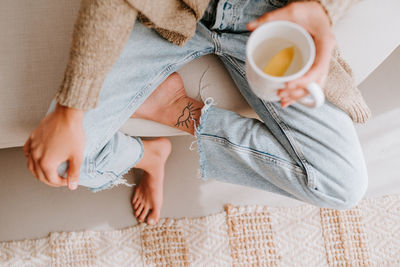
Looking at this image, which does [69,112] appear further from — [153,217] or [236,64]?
[153,217]

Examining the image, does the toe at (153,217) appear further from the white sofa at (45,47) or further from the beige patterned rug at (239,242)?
the white sofa at (45,47)

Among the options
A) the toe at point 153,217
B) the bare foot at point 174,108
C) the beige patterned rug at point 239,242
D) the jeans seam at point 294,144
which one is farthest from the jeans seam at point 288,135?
the toe at point 153,217

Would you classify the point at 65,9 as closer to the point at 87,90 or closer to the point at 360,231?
the point at 87,90

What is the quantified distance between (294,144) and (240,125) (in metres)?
0.13

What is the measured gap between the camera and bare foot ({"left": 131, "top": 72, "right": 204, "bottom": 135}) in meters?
0.87

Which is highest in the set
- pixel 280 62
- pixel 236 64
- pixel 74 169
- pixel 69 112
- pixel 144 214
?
pixel 280 62

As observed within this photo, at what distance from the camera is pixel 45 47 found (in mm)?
803

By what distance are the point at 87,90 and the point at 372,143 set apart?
936 mm

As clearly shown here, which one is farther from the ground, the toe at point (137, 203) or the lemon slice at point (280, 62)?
the lemon slice at point (280, 62)

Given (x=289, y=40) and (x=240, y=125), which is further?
(x=240, y=125)

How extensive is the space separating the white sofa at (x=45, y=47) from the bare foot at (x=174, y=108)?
0.06 meters

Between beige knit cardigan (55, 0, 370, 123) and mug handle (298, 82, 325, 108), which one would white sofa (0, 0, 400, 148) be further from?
mug handle (298, 82, 325, 108)

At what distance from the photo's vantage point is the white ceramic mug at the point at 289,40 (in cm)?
51

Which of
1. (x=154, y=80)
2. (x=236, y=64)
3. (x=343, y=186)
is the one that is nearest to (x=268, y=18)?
(x=236, y=64)
